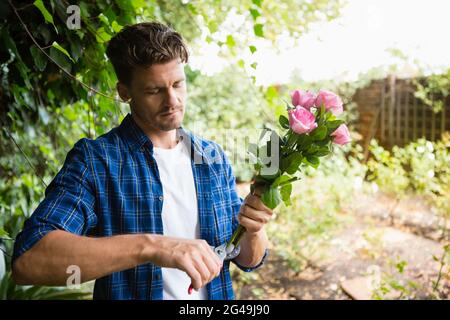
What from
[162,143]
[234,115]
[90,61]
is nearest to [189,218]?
[162,143]

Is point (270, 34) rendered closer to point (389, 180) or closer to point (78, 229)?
point (389, 180)

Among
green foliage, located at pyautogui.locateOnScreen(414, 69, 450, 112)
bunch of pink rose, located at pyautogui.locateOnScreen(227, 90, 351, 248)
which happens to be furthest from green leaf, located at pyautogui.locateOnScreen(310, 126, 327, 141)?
green foliage, located at pyautogui.locateOnScreen(414, 69, 450, 112)

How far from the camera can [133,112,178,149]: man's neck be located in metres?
1.24

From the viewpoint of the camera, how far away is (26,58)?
169 cm

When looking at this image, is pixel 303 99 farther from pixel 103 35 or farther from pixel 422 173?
pixel 422 173

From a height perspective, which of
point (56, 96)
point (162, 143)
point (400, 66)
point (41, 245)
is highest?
point (400, 66)

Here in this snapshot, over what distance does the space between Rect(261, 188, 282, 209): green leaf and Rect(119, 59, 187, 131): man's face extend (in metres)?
0.34

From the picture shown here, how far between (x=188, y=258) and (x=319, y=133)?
0.38 m

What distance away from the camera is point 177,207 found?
1.20m

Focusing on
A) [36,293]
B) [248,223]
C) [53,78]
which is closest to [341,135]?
[248,223]

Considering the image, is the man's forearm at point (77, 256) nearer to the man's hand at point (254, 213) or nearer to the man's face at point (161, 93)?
the man's hand at point (254, 213)

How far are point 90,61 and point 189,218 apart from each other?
2.73ft
